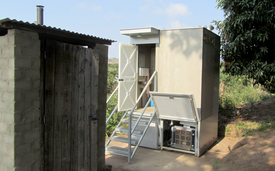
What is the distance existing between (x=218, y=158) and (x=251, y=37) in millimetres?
3576

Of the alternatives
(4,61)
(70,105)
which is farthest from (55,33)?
(70,105)

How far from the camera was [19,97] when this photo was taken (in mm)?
3270

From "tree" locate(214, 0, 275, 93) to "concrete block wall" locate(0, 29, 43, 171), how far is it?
19.8 ft

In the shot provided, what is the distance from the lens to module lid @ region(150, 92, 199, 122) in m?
6.36

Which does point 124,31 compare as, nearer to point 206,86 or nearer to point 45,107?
point 206,86

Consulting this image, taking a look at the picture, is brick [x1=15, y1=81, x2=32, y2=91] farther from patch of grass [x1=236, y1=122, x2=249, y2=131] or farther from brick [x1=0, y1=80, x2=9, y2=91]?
patch of grass [x1=236, y1=122, x2=249, y2=131]

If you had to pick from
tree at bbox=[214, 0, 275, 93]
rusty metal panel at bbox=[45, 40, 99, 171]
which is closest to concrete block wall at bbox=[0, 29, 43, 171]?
rusty metal panel at bbox=[45, 40, 99, 171]

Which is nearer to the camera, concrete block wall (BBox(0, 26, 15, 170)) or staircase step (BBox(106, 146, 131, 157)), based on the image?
concrete block wall (BBox(0, 26, 15, 170))

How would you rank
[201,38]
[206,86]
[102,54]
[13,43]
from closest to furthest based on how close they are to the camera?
[13,43]
[102,54]
[201,38]
[206,86]

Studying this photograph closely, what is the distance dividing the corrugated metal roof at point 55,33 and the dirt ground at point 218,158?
9.98ft

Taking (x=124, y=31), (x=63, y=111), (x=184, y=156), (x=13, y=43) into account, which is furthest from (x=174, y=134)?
(x=13, y=43)

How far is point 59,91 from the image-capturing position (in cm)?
397

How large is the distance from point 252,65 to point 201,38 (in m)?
1.99

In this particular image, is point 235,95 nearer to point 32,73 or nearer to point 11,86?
point 32,73
